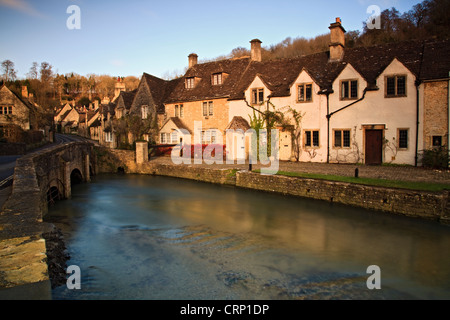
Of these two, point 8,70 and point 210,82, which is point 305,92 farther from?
point 8,70

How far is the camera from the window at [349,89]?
23.6 metres

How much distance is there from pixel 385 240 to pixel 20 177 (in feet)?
44.7

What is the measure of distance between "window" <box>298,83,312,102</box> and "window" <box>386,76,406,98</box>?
567cm

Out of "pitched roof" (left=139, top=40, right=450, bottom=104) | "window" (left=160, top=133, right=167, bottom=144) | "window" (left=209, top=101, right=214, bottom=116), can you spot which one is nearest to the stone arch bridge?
"window" (left=160, top=133, right=167, bottom=144)

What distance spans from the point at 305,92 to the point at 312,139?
3.84 m

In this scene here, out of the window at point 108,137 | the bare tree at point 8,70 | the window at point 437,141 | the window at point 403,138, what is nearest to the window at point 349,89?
the window at point 403,138

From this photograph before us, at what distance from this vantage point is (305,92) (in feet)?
85.4

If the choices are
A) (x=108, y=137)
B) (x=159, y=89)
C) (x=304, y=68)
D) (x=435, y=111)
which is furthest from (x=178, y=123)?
A: (x=435, y=111)

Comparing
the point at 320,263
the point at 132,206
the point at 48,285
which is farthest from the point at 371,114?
the point at 48,285

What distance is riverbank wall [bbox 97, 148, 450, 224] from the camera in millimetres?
13305

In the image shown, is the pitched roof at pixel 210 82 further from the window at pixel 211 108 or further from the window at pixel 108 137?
the window at pixel 108 137

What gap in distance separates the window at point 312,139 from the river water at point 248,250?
8.40 meters

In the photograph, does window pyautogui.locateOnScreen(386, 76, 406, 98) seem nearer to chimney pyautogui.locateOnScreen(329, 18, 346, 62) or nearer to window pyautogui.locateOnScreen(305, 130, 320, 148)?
chimney pyautogui.locateOnScreen(329, 18, 346, 62)

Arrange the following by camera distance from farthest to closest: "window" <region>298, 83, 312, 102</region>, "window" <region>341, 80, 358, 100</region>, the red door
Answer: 1. "window" <region>298, 83, 312, 102</region>
2. "window" <region>341, 80, 358, 100</region>
3. the red door
